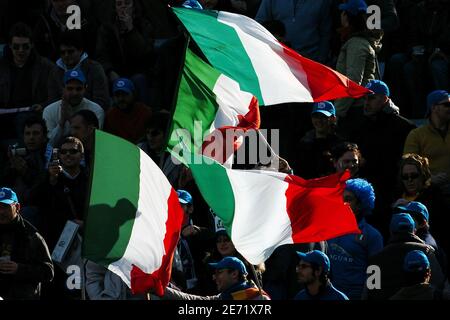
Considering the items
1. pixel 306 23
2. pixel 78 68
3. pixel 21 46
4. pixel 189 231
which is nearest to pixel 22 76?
pixel 21 46

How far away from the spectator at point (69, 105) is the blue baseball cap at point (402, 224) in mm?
4046

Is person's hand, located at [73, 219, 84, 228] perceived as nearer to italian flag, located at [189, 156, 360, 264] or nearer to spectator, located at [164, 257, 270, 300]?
spectator, located at [164, 257, 270, 300]

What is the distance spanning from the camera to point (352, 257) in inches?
663

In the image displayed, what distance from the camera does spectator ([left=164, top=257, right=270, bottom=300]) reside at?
615 inches

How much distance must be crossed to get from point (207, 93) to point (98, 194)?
1.65 metres

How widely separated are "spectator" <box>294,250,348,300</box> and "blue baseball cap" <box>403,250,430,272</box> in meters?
0.59

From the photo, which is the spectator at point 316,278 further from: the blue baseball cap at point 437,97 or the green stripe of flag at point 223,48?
the blue baseball cap at point 437,97

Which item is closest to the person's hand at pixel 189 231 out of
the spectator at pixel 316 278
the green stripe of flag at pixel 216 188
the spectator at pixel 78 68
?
the spectator at pixel 316 278

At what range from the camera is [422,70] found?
20141 millimetres

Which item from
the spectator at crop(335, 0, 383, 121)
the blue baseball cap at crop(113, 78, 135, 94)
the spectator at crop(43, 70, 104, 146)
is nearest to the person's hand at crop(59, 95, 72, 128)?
the spectator at crop(43, 70, 104, 146)

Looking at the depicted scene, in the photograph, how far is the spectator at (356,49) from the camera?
63.5 feet

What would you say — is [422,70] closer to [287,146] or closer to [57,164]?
[287,146]

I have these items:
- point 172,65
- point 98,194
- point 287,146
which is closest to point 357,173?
point 287,146

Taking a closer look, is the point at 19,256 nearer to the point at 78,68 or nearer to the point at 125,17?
the point at 78,68
